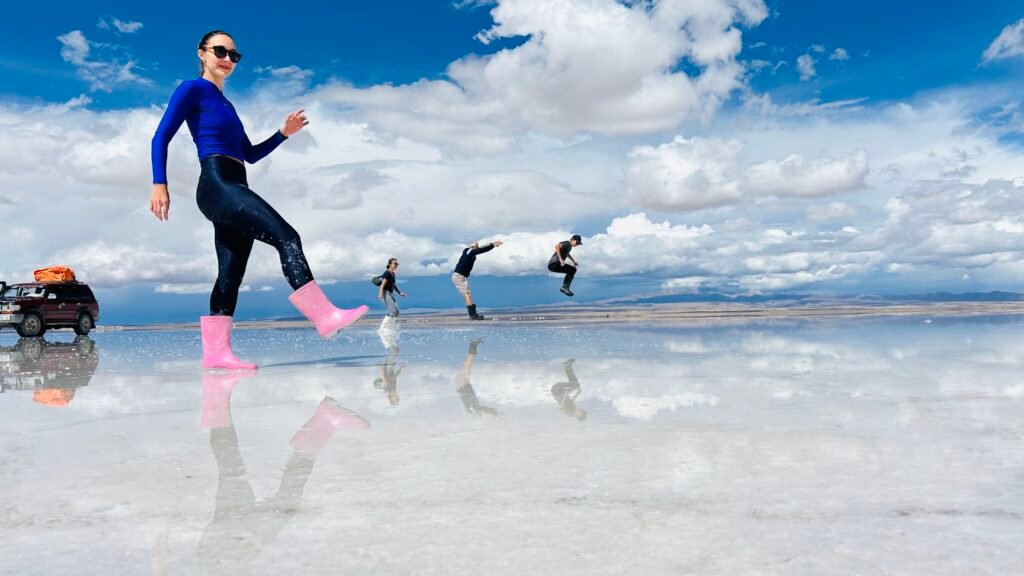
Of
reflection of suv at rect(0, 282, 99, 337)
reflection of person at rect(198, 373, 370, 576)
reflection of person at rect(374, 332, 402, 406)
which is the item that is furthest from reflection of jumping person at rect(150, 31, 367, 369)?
reflection of suv at rect(0, 282, 99, 337)

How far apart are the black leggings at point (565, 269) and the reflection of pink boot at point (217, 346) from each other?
11.8 m

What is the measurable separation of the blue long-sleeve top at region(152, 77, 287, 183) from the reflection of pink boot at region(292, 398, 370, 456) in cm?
321

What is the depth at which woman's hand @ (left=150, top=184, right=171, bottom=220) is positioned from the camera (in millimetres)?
6426

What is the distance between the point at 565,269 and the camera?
61.7ft

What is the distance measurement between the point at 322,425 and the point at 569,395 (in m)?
1.80

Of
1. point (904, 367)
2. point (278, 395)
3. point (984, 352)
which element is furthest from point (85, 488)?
point (984, 352)

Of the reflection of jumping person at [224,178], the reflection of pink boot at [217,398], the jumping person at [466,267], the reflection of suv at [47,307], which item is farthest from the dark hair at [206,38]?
the reflection of suv at [47,307]

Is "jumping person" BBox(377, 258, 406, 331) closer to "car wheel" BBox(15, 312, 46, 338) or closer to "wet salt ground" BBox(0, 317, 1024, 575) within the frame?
"car wheel" BBox(15, 312, 46, 338)

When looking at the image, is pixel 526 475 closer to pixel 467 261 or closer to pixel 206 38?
pixel 206 38

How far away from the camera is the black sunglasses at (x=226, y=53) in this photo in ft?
23.1

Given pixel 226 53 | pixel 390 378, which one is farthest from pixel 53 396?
pixel 226 53

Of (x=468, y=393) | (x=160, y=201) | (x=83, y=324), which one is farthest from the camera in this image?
(x=83, y=324)

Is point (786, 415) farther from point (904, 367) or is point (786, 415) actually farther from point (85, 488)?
point (85, 488)

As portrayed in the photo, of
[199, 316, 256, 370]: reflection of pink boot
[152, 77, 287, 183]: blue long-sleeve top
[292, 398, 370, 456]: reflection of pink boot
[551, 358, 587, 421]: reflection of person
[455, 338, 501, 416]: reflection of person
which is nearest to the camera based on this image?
[292, 398, 370, 456]: reflection of pink boot
